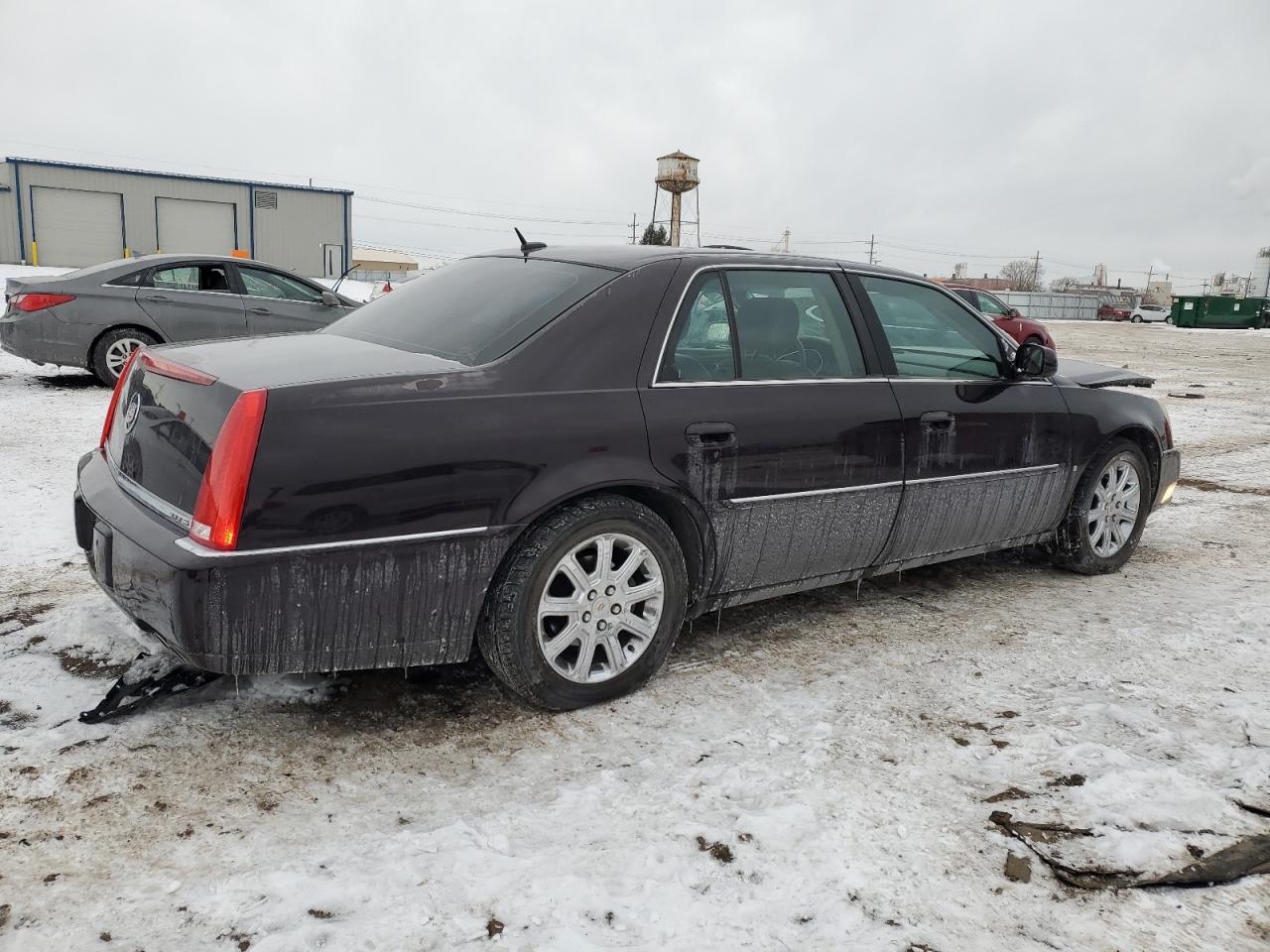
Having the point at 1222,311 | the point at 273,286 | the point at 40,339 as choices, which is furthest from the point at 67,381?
the point at 1222,311

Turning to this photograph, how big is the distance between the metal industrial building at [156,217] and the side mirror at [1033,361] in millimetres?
34802

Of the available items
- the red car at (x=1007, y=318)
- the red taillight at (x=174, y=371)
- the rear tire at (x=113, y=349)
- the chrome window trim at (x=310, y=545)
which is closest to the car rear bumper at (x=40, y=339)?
the rear tire at (x=113, y=349)

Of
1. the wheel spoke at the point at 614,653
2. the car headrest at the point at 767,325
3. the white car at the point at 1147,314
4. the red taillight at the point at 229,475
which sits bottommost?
the wheel spoke at the point at 614,653

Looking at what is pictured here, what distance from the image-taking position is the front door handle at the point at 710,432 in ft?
10.7

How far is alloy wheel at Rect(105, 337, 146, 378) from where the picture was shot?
368 inches

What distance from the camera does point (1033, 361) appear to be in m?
4.36

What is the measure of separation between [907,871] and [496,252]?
Answer: 2.80m

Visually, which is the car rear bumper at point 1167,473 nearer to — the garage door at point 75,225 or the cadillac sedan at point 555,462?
the cadillac sedan at point 555,462

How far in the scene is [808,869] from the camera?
2.37 metres

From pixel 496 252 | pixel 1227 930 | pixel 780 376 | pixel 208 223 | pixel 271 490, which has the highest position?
pixel 208 223

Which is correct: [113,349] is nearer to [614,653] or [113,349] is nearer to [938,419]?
[614,653]

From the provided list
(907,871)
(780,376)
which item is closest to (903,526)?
(780,376)

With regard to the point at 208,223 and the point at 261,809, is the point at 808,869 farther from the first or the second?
the point at 208,223

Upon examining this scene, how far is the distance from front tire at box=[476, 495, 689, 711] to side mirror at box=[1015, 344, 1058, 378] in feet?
6.77
